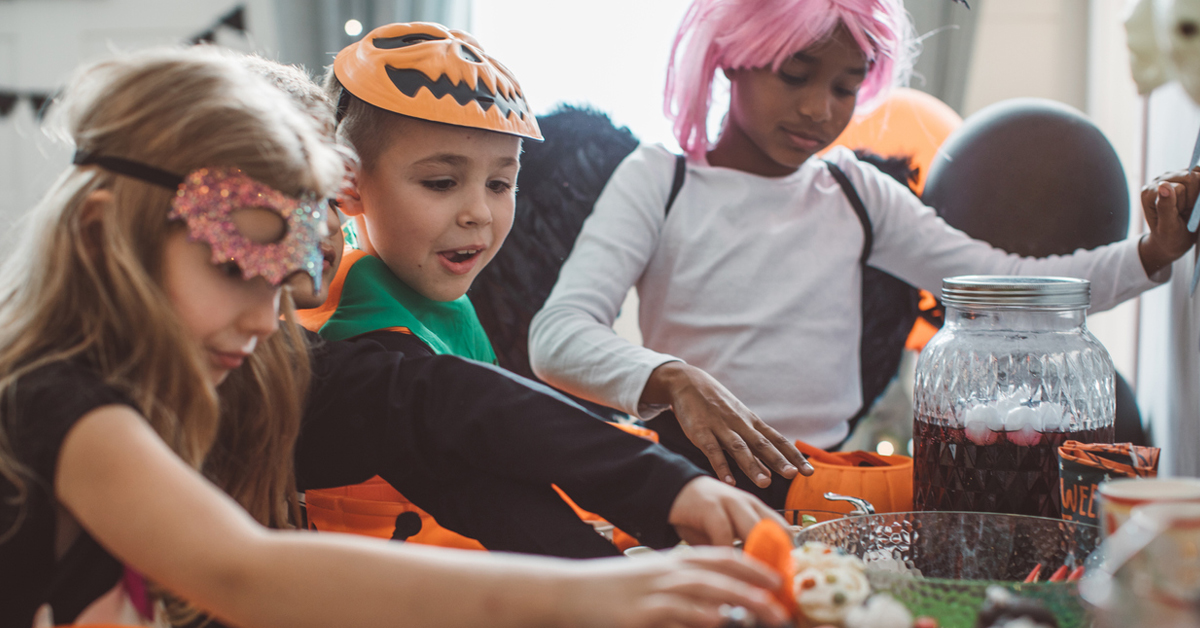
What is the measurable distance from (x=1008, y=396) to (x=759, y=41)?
0.54m

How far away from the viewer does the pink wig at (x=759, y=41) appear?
1.05m

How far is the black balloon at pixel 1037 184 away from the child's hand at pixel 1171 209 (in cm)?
14

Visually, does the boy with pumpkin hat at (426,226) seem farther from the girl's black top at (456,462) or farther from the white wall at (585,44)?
the white wall at (585,44)

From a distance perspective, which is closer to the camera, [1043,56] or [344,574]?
[344,574]

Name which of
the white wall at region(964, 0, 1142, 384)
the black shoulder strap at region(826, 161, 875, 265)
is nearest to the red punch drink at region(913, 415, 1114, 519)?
the black shoulder strap at region(826, 161, 875, 265)

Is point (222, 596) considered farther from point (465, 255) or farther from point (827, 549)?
point (465, 255)

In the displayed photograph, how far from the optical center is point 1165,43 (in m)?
0.96

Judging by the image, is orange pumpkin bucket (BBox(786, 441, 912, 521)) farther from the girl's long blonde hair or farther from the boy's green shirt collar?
the girl's long blonde hair

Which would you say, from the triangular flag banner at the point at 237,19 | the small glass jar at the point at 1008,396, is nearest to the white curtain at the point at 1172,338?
the small glass jar at the point at 1008,396

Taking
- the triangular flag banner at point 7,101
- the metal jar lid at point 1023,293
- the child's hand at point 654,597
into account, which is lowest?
the child's hand at point 654,597

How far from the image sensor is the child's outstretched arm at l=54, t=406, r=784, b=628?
1.38 ft

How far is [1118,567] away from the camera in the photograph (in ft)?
1.32

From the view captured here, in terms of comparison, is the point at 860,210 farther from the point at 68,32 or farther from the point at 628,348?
the point at 68,32

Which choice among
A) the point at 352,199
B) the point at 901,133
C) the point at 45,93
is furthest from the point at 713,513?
the point at 45,93
